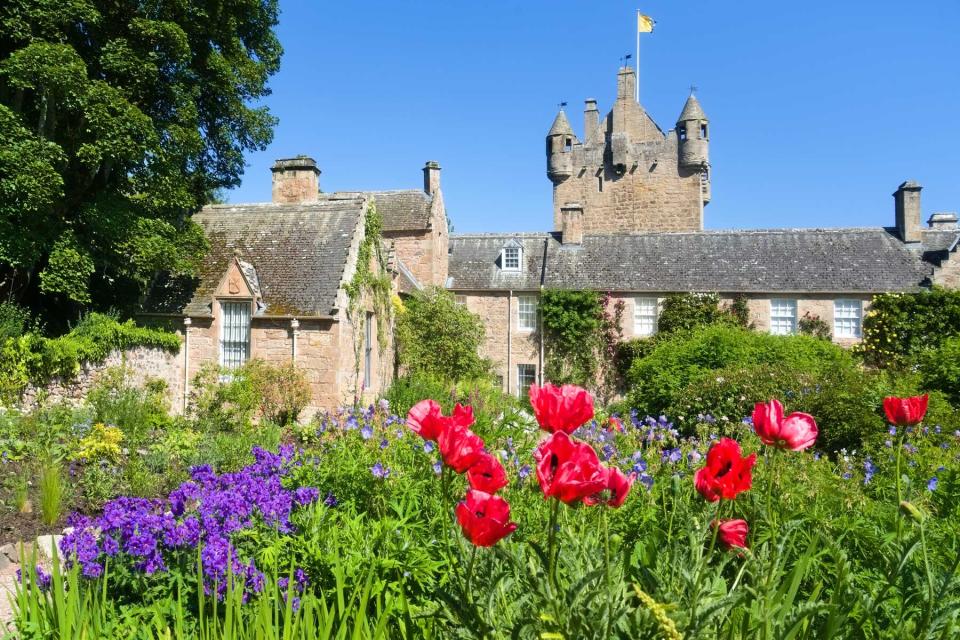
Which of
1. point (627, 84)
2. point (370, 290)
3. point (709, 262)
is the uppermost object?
point (627, 84)

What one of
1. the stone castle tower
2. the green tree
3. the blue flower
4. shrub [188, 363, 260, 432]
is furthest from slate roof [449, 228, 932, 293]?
the blue flower

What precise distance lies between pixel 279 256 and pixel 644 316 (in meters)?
14.0

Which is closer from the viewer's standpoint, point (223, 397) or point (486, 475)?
point (486, 475)

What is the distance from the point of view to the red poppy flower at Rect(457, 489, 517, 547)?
1.86 metres

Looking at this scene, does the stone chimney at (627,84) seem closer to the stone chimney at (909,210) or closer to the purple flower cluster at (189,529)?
the stone chimney at (909,210)

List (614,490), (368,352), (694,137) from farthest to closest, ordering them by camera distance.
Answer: (694,137) < (368,352) < (614,490)

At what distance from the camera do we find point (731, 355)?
1642 cm

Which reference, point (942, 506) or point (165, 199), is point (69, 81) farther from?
point (942, 506)

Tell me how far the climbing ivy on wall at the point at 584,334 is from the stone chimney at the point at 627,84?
13509 mm

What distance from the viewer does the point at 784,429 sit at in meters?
2.28

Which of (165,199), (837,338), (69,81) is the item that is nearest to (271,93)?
(165,199)

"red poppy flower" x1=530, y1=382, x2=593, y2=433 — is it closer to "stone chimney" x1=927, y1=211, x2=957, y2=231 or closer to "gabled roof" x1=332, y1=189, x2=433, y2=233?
"gabled roof" x1=332, y1=189, x2=433, y2=233

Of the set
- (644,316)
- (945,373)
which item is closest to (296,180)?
(644,316)

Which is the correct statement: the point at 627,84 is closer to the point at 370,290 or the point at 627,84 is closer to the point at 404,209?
the point at 404,209
